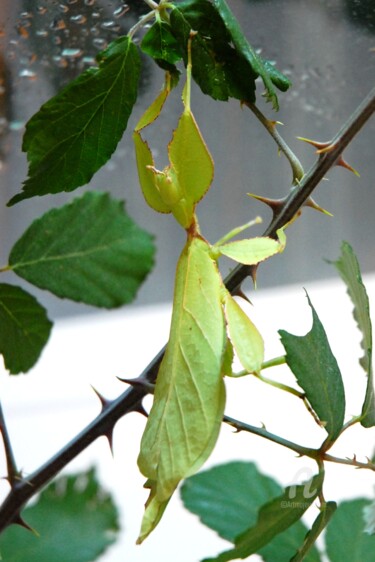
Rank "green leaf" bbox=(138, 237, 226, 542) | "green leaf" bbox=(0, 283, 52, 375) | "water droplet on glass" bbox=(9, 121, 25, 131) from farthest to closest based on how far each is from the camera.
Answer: "water droplet on glass" bbox=(9, 121, 25, 131), "green leaf" bbox=(0, 283, 52, 375), "green leaf" bbox=(138, 237, 226, 542)

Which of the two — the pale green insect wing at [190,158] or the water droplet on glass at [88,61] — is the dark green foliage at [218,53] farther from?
the water droplet on glass at [88,61]

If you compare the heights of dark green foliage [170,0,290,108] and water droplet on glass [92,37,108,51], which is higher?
dark green foliage [170,0,290,108]

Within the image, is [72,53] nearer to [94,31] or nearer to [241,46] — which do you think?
[94,31]

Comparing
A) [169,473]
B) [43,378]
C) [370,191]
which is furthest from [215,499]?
[43,378]

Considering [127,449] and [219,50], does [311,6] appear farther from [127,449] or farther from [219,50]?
[127,449]

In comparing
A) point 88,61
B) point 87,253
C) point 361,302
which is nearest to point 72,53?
point 88,61

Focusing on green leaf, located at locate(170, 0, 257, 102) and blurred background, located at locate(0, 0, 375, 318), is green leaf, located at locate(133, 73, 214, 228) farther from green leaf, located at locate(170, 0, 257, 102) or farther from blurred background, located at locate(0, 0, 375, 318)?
blurred background, located at locate(0, 0, 375, 318)

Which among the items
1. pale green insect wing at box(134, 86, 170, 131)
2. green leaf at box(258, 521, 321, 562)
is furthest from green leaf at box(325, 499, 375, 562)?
pale green insect wing at box(134, 86, 170, 131)
